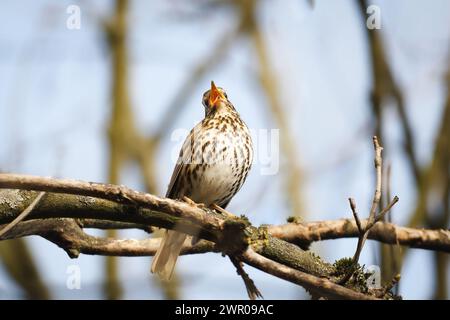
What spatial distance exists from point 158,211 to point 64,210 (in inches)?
18.6

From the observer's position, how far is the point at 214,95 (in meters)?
6.44

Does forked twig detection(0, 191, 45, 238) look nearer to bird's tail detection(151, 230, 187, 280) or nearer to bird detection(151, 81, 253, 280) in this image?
bird's tail detection(151, 230, 187, 280)

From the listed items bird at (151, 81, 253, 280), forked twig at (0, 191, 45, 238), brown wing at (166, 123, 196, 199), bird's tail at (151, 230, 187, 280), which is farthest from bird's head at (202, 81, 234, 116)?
forked twig at (0, 191, 45, 238)

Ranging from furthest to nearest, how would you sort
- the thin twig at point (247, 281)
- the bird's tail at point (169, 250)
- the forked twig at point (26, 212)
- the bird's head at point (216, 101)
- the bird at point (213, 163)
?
1. the bird's head at point (216, 101)
2. the bird at point (213, 163)
3. the bird's tail at point (169, 250)
4. the thin twig at point (247, 281)
5. the forked twig at point (26, 212)

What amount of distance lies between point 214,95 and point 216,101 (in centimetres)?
7

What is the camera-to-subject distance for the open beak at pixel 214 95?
6.40 metres

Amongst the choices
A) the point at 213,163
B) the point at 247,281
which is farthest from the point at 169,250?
the point at 247,281

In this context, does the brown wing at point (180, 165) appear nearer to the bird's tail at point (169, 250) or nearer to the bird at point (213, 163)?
the bird at point (213, 163)

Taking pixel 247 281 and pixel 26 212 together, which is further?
pixel 247 281

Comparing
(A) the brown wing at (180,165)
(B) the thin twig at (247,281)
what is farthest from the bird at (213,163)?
(B) the thin twig at (247,281)

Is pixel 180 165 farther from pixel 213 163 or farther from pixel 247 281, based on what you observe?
pixel 247 281

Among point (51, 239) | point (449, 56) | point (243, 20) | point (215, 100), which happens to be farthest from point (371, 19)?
point (51, 239)
